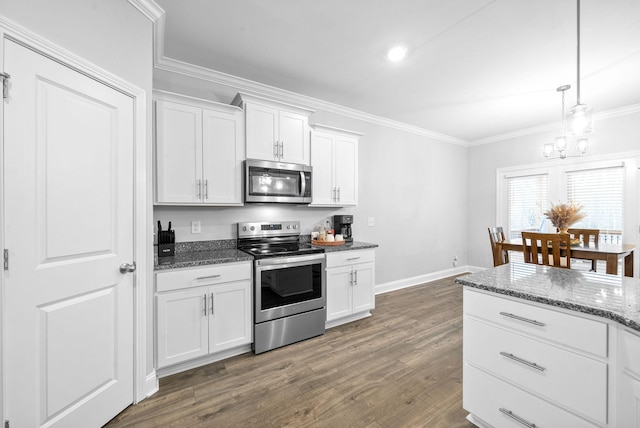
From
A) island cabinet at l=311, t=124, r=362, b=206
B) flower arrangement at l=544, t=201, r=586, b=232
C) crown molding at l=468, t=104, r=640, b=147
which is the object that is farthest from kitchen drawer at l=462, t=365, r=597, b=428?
crown molding at l=468, t=104, r=640, b=147

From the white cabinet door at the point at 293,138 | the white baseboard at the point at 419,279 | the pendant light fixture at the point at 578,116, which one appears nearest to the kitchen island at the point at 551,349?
the pendant light fixture at the point at 578,116

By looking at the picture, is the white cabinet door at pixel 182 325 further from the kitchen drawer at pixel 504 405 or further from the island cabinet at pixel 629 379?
the island cabinet at pixel 629 379

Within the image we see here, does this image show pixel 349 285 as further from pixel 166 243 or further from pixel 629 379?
pixel 629 379

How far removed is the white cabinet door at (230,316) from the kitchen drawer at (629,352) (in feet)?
7.54

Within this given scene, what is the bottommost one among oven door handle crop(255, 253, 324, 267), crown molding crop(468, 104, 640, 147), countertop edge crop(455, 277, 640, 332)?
oven door handle crop(255, 253, 324, 267)

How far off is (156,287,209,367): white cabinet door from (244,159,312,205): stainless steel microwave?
105 centimetres

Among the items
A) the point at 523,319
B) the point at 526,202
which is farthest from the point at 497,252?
the point at 523,319

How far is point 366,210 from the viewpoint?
13.6 feet

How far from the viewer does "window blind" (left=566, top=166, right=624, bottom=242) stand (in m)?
3.92

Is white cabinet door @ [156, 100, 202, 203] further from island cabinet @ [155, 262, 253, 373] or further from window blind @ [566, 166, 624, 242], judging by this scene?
window blind @ [566, 166, 624, 242]

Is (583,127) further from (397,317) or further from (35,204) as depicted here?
(35,204)

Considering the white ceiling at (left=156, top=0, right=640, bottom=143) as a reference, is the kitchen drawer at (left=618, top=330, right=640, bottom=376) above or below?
below

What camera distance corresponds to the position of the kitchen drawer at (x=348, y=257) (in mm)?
2975

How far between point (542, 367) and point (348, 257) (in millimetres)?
1966
